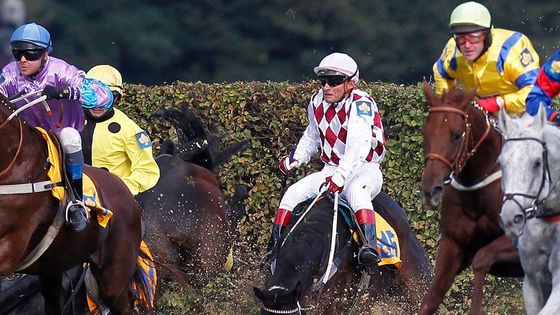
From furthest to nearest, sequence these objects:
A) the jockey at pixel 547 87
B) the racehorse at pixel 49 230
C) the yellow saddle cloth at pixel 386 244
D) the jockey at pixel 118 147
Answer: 1. the jockey at pixel 118 147
2. the yellow saddle cloth at pixel 386 244
3. the racehorse at pixel 49 230
4. the jockey at pixel 547 87

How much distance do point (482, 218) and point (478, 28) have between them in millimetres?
1135

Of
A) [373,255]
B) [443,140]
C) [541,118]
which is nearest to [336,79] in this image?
[373,255]

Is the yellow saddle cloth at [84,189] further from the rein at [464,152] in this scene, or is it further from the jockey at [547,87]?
the jockey at [547,87]

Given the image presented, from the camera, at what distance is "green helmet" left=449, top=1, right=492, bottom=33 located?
27.6 feet

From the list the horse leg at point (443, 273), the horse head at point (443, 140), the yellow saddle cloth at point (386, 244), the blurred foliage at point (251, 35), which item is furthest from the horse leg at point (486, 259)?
the blurred foliage at point (251, 35)

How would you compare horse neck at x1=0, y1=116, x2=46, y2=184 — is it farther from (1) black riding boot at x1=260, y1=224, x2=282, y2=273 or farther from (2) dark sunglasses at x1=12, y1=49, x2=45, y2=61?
(1) black riding boot at x1=260, y1=224, x2=282, y2=273

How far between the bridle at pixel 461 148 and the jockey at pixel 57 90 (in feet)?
7.20

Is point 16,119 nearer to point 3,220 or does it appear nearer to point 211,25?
point 3,220

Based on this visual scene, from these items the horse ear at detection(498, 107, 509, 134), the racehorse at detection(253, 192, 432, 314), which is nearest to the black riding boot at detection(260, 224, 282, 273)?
the racehorse at detection(253, 192, 432, 314)

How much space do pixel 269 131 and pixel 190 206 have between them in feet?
3.40

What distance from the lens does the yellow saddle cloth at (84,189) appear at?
8562 millimetres

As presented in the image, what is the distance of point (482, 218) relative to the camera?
8.45 meters

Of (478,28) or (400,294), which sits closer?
(478,28)

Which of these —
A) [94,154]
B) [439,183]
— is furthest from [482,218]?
[94,154]
